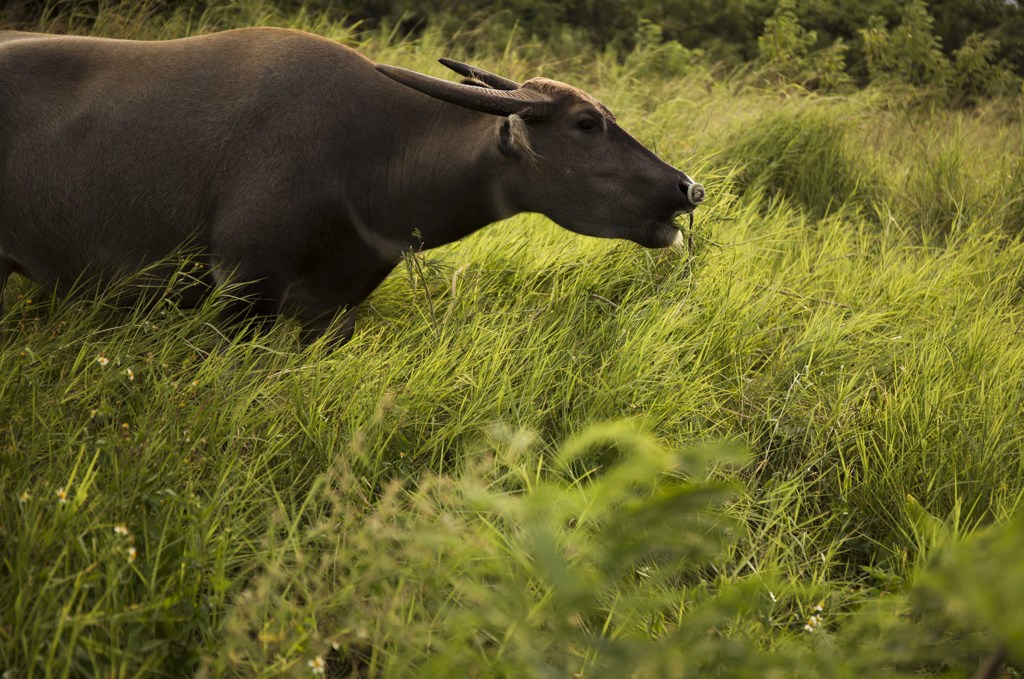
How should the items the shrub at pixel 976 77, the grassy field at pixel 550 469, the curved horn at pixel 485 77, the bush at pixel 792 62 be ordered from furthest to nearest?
the shrub at pixel 976 77 → the bush at pixel 792 62 → the curved horn at pixel 485 77 → the grassy field at pixel 550 469

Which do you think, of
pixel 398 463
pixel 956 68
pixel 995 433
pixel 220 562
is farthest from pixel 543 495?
pixel 956 68

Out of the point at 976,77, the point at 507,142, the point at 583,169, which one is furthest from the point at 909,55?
the point at 507,142

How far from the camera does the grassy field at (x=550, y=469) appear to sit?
1.89m

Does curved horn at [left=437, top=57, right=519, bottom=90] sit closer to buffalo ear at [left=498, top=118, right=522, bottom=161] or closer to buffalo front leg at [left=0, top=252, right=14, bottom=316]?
buffalo ear at [left=498, top=118, right=522, bottom=161]

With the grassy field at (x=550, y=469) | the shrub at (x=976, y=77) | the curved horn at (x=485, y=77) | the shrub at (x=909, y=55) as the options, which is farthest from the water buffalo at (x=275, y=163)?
the shrub at (x=976, y=77)

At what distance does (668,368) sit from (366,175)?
1.48 metres

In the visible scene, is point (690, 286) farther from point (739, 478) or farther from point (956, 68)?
point (956, 68)

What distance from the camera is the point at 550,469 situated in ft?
8.81

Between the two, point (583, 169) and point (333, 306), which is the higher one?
point (583, 169)

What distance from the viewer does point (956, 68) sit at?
955cm

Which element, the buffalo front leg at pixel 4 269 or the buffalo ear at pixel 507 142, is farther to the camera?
the buffalo front leg at pixel 4 269

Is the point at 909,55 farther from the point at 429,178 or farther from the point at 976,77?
the point at 429,178

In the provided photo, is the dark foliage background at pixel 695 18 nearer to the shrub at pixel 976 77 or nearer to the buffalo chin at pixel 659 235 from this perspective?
the shrub at pixel 976 77

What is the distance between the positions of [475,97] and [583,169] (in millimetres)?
528
